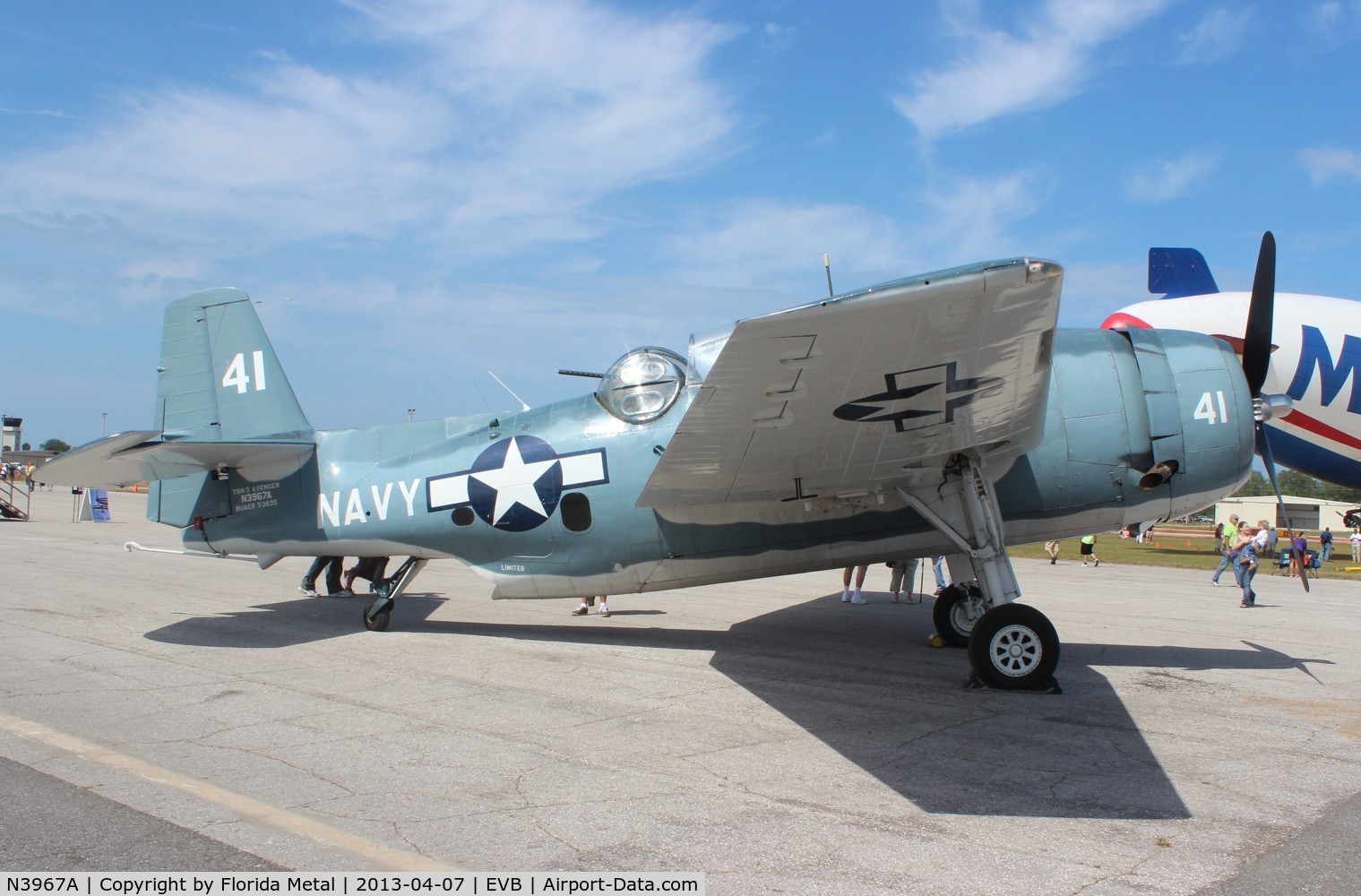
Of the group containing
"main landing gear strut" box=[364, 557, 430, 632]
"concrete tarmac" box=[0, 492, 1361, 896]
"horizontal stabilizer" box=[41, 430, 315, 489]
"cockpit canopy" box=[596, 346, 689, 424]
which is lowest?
"concrete tarmac" box=[0, 492, 1361, 896]

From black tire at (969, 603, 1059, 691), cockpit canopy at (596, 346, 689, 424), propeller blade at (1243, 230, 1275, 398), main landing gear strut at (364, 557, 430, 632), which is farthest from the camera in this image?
main landing gear strut at (364, 557, 430, 632)

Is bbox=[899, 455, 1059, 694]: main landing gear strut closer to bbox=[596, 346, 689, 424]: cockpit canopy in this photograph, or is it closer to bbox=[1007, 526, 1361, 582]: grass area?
bbox=[596, 346, 689, 424]: cockpit canopy

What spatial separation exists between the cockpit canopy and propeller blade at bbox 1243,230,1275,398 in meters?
5.40

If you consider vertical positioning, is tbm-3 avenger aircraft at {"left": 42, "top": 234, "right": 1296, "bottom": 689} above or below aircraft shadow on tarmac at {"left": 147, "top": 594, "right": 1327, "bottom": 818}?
above

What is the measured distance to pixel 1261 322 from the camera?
8.38 meters

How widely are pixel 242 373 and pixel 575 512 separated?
5.26 metres

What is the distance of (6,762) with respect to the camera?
5230mm

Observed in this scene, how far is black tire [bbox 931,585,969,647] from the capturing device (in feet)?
32.4

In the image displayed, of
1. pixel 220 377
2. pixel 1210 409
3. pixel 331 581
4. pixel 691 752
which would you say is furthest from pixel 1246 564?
pixel 220 377

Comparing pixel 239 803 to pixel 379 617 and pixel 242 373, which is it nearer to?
pixel 379 617

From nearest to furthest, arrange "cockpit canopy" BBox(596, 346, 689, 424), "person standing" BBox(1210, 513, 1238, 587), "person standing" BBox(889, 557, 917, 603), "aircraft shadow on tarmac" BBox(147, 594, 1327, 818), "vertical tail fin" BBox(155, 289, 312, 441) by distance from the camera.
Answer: "aircraft shadow on tarmac" BBox(147, 594, 1327, 818) → "cockpit canopy" BBox(596, 346, 689, 424) → "vertical tail fin" BBox(155, 289, 312, 441) → "person standing" BBox(889, 557, 917, 603) → "person standing" BBox(1210, 513, 1238, 587)

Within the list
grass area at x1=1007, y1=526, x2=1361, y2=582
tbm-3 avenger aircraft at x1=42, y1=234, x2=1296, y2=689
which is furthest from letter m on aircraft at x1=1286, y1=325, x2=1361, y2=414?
tbm-3 avenger aircraft at x1=42, y1=234, x2=1296, y2=689

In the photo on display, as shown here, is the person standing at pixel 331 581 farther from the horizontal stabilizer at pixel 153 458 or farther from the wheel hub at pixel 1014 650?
the wheel hub at pixel 1014 650

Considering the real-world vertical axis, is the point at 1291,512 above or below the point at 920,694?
above
